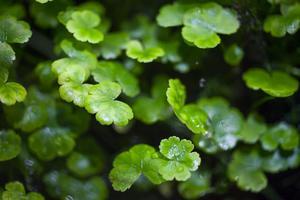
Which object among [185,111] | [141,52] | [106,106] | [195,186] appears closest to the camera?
[106,106]

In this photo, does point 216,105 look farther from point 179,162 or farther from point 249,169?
point 179,162

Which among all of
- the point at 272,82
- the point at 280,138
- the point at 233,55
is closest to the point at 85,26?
the point at 233,55

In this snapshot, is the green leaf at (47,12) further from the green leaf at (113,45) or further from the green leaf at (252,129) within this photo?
the green leaf at (252,129)

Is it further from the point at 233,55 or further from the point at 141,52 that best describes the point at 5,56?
the point at 233,55

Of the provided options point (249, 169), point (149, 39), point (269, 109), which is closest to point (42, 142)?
point (149, 39)

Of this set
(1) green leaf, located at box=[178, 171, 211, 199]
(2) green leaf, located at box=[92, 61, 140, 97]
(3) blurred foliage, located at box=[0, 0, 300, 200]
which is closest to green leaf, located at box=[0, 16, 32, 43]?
(3) blurred foliage, located at box=[0, 0, 300, 200]
